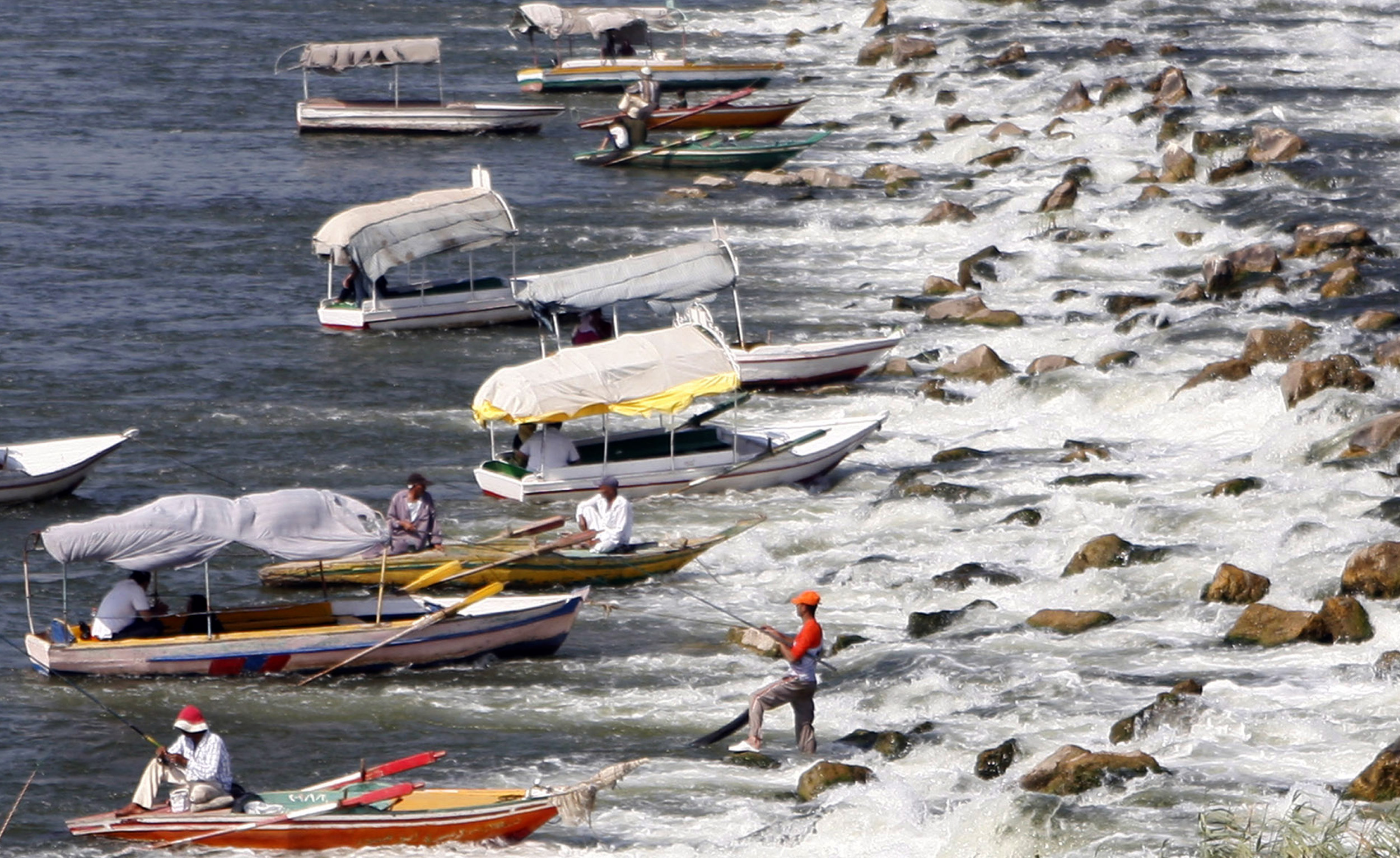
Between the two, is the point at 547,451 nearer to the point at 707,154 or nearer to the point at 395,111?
the point at 707,154

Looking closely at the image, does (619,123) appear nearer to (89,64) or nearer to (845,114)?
(845,114)

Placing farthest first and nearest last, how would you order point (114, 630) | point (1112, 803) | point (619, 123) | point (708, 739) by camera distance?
point (619, 123), point (114, 630), point (708, 739), point (1112, 803)

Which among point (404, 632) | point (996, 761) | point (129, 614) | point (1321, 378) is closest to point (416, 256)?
point (129, 614)

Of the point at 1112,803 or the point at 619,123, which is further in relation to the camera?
Result: the point at 619,123

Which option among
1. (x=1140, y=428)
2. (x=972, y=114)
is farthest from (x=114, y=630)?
(x=972, y=114)

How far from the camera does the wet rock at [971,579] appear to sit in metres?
22.8

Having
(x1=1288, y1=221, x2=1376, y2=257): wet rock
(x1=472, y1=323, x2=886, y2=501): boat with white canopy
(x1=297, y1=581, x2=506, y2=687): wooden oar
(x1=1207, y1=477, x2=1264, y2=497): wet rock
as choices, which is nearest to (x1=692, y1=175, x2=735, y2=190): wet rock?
(x1=1288, y1=221, x2=1376, y2=257): wet rock

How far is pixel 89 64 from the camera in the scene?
197 ft

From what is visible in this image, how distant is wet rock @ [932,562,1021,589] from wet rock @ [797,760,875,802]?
575 centimetres

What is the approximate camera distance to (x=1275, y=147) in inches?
1711

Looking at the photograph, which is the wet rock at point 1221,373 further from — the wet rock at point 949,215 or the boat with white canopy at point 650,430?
the wet rock at point 949,215

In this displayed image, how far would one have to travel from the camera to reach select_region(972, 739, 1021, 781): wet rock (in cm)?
1747

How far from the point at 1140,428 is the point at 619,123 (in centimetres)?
2425

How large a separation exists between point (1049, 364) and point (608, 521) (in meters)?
10.3
